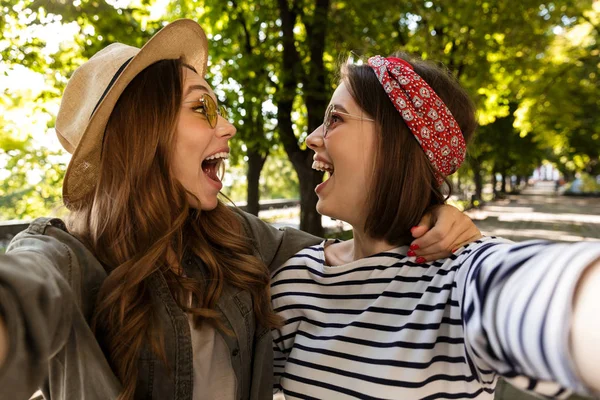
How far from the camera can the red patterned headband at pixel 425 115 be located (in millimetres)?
1927

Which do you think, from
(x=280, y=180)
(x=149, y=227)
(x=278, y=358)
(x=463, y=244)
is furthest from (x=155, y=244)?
(x=280, y=180)

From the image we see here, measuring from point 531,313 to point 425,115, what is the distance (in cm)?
118

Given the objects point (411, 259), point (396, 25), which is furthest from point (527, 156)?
point (411, 259)

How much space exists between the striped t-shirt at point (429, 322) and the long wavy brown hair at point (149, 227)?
193mm

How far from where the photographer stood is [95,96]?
73.2 inches

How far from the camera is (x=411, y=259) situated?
1912 mm

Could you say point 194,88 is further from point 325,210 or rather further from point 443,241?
point 443,241

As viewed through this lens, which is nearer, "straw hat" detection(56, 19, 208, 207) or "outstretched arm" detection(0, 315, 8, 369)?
"outstretched arm" detection(0, 315, 8, 369)

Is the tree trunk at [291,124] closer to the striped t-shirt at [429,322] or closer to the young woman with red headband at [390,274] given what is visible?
the young woman with red headband at [390,274]

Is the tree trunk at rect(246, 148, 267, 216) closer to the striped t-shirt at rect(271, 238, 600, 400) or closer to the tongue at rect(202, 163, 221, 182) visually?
the tongue at rect(202, 163, 221, 182)

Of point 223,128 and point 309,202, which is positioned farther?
point 309,202

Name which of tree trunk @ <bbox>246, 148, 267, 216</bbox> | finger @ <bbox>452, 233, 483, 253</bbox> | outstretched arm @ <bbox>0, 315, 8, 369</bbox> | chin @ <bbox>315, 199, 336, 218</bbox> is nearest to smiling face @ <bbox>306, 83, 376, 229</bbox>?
chin @ <bbox>315, 199, 336, 218</bbox>

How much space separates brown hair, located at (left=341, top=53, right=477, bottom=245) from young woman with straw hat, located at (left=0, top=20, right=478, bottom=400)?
175mm

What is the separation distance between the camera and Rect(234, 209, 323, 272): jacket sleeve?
7.32 ft
